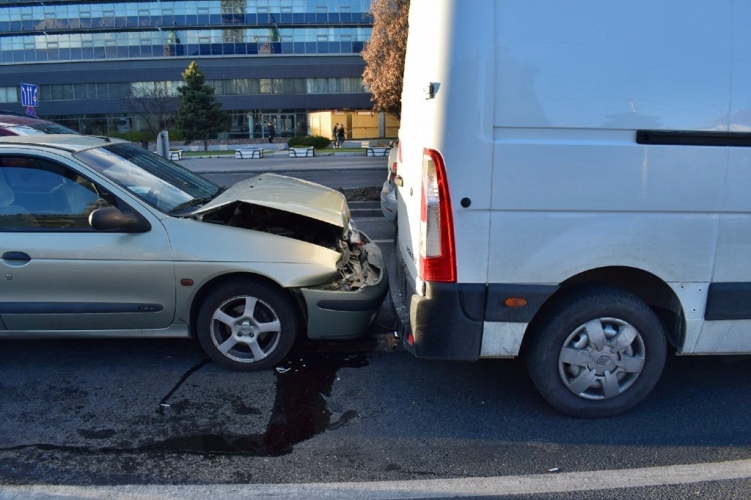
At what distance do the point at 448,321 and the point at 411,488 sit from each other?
87cm

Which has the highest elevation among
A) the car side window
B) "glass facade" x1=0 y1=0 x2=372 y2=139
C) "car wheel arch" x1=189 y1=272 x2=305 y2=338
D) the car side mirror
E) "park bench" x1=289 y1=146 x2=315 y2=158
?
"glass facade" x1=0 y1=0 x2=372 y2=139

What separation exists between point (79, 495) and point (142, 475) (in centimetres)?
29

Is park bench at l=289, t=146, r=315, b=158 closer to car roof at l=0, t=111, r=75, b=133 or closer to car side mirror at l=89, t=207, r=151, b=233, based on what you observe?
car roof at l=0, t=111, r=75, b=133

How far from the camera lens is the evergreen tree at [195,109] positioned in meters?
43.3

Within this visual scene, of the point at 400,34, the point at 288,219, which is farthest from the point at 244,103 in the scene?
the point at 288,219

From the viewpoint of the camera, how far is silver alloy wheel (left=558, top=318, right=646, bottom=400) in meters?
3.37

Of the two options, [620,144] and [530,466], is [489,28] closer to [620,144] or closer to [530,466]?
[620,144]

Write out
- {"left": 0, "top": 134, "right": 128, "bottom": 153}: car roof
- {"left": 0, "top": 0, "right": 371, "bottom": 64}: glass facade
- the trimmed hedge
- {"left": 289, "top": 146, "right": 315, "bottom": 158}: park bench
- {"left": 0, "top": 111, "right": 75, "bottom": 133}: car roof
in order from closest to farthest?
{"left": 0, "top": 134, "right": 128, "bottom": 153}: car roof < {"left": 0, "top": 111, "right": 75, "bottom": 133}: car roof < {"left": 289, "top": 146, "right": 315, "bottom": 158}: park bench < the trimmed hedge < {"left": 0, "top": 0, "right": 371, "bottom": 64}: glass facade

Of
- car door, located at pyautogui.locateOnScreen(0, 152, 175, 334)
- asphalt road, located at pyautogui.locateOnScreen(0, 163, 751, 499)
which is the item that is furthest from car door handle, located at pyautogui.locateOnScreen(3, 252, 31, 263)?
asphalt road, located at pyautogui.locateOnScreen(0, 163, 751, 499)

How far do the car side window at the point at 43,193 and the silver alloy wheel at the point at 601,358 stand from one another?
124 inches

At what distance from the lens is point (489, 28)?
2984 mm

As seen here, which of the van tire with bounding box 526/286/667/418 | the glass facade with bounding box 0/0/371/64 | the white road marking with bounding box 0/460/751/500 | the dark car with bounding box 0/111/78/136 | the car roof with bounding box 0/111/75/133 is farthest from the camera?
the glass facade with bounding box 0/0/371/64

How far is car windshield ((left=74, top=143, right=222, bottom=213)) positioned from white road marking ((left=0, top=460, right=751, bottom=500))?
1.93 m

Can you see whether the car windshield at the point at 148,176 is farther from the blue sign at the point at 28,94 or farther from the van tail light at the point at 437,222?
the blue sign at the point at 28,94
